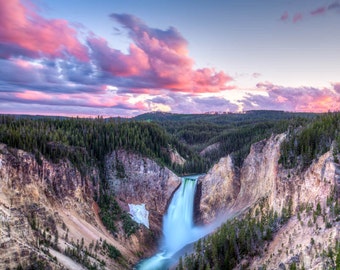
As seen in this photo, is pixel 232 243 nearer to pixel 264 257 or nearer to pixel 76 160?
pixel 264 257

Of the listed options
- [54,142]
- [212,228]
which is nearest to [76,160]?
[54,142]

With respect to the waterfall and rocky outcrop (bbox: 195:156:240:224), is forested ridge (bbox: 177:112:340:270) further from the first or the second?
rocky outcrop (bbox: 195:156:240:224)

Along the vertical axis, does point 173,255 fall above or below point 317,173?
below

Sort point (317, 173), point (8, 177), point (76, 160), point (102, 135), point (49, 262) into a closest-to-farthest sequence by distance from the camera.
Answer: point (49, 262), point (317, 173), point (8, 177), point (76, 160), point (102, 135)

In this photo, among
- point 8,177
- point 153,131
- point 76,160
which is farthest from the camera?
point 153,131

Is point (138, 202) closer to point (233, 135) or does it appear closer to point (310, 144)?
point (310, 144)

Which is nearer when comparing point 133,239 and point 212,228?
point 133,239

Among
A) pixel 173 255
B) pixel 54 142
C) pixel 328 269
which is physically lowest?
pixel 173 255
